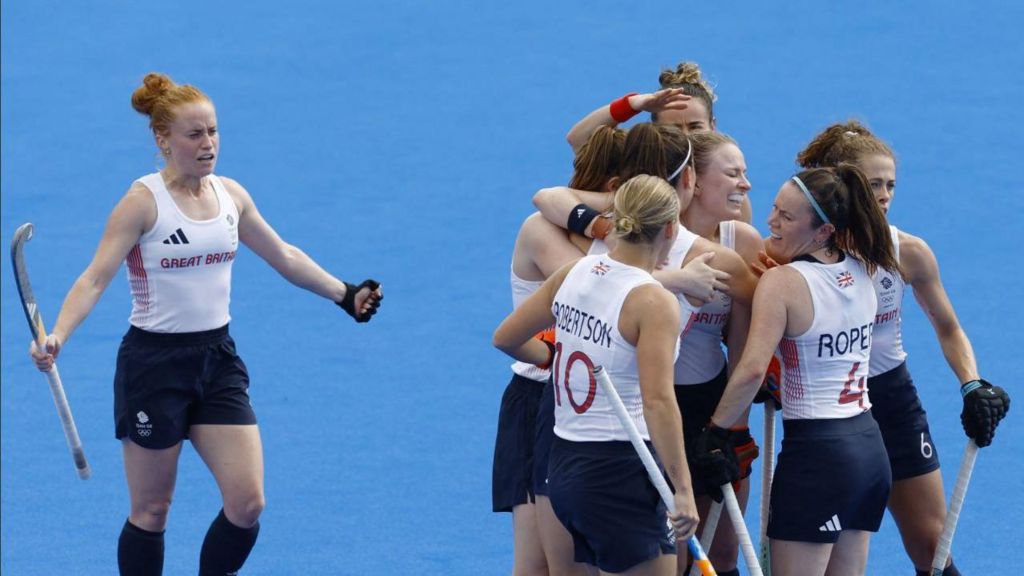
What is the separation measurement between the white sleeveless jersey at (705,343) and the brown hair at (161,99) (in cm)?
171

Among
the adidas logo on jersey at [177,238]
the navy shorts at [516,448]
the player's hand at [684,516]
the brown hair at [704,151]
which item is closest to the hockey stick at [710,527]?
the navy shorts at [516,448]

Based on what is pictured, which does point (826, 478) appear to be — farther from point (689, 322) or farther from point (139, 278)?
point (139, 278)

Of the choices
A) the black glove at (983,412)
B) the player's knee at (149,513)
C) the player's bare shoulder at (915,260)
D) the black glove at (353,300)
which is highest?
the player's bare shoulder at (915,260)

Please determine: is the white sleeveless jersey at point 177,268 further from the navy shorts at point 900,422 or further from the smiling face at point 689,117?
the navy shorts at point 900,422

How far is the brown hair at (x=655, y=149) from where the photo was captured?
4113mm

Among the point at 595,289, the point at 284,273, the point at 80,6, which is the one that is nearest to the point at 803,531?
the point at 595,289

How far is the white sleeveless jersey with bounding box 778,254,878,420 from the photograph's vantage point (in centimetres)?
397

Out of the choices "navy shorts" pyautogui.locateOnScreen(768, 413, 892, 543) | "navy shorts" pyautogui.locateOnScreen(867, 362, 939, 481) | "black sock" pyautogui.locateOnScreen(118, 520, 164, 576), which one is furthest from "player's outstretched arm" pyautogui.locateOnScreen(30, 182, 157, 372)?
"navy shorts" pyautogui.locateOnScreen(867, 362, 939, 481)

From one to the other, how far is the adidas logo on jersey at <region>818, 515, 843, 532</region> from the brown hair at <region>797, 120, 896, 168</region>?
1036mm

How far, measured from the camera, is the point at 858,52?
10.5 metres

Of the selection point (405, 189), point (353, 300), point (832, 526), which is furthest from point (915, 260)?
point (405, 189)

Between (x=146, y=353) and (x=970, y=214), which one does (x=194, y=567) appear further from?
(x=970, y=214)

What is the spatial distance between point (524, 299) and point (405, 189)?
5099mm

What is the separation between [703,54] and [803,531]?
694 cm
